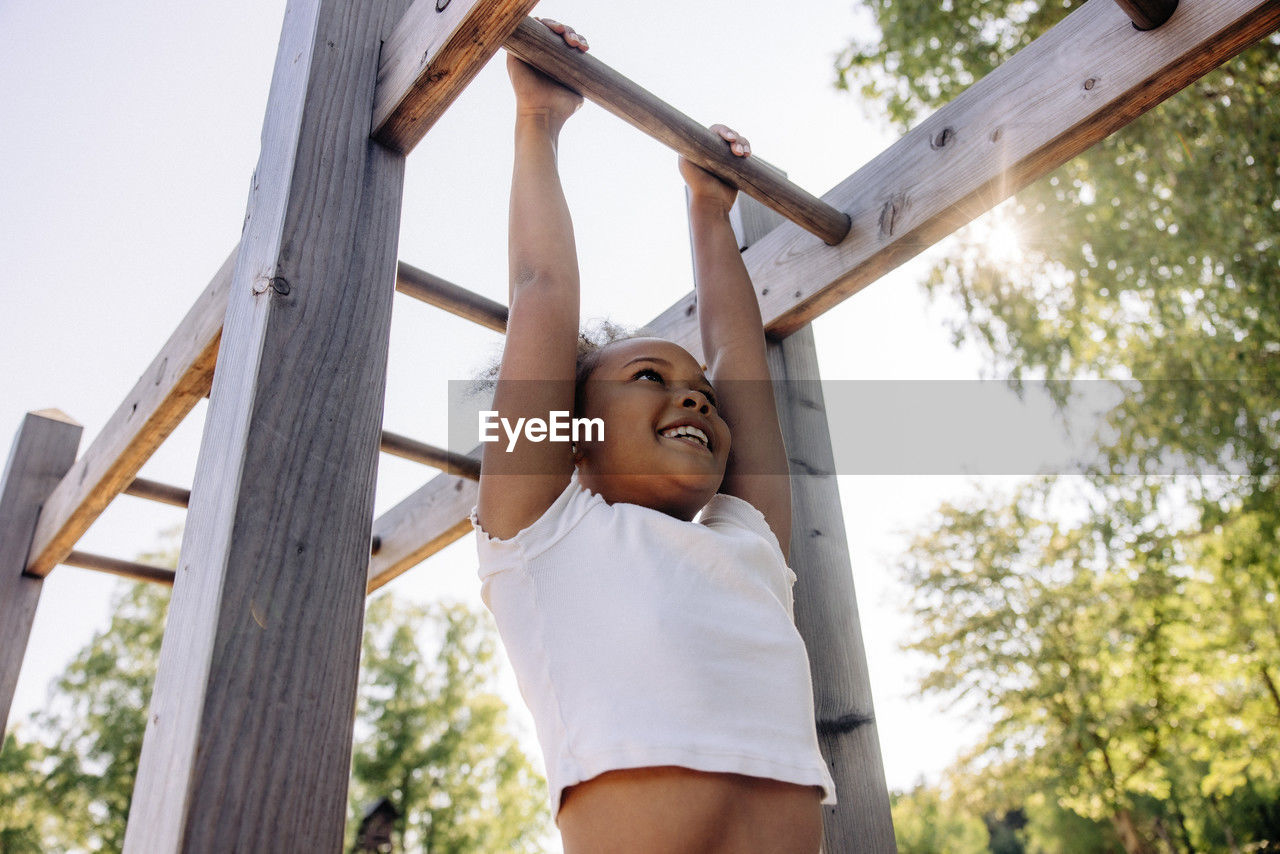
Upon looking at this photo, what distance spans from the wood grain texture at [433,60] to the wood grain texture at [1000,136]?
84 cm

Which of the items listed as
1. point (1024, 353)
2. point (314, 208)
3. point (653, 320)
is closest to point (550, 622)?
point (314, 208)

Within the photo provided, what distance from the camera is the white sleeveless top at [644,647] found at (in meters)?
1.00

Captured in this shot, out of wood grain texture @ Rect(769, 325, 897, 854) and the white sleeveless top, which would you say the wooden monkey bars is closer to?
wood grain texture @ Rect(769, 325, 897, 854)

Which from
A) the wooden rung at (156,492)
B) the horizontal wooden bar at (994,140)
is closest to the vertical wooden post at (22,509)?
the wooden rung at (156,492)

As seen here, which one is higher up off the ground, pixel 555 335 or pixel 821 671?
pixel 555 335

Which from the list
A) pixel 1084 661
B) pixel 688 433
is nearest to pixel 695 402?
pixel 688 433

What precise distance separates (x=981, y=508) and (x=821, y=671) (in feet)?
40.1

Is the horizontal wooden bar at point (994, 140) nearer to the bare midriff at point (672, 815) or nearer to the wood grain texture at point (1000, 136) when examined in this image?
the wood grain texture at point (1000, 136)

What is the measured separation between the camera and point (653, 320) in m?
2.25

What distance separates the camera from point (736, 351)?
1.70 metres

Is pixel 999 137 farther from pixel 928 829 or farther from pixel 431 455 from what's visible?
pixel 928 829

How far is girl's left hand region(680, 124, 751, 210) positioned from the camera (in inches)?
66.1

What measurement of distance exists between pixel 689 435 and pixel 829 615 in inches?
19.8

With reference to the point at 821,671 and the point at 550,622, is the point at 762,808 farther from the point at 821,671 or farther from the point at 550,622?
the point at 821,671
